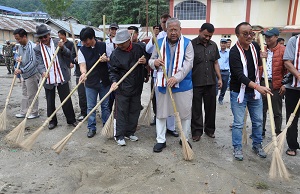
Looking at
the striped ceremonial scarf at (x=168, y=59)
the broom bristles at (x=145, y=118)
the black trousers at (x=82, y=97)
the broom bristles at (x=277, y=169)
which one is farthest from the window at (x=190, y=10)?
the broom bristles at (x=277, y=169)

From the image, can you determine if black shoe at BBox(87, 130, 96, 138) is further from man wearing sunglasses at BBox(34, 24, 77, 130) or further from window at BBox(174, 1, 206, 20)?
window at BBox(174, 1, 206, 20)

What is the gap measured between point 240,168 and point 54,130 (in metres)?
3.51

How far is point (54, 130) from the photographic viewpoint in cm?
526

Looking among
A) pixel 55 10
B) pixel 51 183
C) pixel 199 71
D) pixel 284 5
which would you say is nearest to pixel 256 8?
pixel 284 5

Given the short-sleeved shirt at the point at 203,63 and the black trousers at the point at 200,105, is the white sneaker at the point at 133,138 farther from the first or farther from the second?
the short-sleeved shirt at the point at 203,63

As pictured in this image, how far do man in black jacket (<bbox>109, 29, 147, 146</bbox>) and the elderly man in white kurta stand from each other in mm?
435

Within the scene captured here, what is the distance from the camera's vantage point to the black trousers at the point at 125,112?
4418 mm

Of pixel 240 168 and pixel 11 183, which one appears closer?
pixel 11 183

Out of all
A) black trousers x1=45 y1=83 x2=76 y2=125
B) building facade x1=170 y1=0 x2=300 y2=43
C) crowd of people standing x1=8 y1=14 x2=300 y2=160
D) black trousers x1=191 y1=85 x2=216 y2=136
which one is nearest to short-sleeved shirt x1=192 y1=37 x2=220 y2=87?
crowd of people standing x1=8 y1=14 x2=300 y2=160

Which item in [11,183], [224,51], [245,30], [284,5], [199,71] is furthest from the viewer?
[284,5]

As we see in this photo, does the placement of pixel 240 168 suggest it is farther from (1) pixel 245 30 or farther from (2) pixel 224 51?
(2) pixel 224 51

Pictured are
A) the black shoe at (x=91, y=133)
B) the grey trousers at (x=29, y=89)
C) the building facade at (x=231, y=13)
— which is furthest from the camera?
the building facade at (x=231, y=13)

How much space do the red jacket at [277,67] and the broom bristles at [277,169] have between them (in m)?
1.66

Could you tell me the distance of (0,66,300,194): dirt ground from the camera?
10.4ft
